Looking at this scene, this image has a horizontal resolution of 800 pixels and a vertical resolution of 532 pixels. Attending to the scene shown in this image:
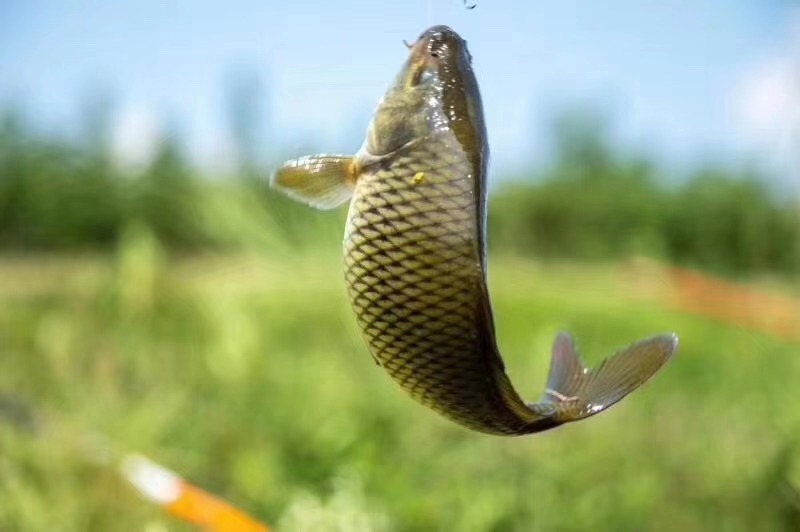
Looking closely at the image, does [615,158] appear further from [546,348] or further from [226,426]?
[226,426]

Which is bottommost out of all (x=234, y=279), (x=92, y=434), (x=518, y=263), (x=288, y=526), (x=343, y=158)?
(x=518, y=263)

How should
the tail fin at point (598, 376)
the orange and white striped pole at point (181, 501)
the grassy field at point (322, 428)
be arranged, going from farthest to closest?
1. the grassy field at point (322, 428)
2. the orange and white striped pole at point (181, 501)
3. the tail fin at point (598, 376)

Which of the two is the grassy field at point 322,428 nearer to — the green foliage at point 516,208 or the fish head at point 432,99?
the green foliage at point 516,208

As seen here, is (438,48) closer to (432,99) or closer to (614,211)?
(432,99)

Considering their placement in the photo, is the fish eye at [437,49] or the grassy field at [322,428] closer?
the fish eye at [437,49]

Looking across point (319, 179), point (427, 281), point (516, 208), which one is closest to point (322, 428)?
point (319, 179)

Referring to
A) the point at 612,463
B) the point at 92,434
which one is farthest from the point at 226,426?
the point at 612,463

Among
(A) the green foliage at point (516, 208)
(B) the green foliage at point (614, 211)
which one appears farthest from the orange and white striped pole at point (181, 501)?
(B) the green foliage at point (614, 211)
